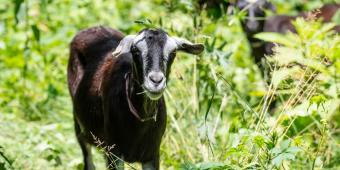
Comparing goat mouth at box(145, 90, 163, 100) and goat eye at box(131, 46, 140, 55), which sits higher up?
goat eye at box(131, 46, 140, 55)

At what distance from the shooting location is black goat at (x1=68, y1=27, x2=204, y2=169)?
205 inches

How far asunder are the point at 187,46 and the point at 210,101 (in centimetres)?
51

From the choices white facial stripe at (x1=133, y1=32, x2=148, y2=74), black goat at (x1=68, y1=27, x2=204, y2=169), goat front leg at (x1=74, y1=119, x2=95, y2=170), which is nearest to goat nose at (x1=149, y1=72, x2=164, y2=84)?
black goat at (x1=68, y1=27, x2=204, y2=169)

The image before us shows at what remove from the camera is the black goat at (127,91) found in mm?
5199

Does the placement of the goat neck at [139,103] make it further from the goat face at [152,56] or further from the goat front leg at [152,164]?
the goat front leg at [152,164]

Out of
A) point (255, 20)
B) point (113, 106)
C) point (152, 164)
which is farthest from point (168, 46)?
point (255, 20)

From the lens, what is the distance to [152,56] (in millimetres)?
5148

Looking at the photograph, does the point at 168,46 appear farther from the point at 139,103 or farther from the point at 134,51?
the point at 139,103

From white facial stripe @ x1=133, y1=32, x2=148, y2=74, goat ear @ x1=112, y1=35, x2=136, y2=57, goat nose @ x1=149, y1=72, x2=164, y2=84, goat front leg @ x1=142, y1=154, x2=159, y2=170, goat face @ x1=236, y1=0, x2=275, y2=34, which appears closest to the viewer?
goat nose @ x1=149, y1=72, x2=164, y2=84

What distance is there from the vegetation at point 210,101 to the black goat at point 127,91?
230 millimetres

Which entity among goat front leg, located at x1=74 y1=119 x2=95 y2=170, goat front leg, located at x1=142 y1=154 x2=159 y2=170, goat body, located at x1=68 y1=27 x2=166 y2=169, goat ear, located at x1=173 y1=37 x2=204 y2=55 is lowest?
goat front leg, located at x1=74 y1=119 x2=95 y2=170

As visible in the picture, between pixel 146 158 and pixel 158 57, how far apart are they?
957 mm

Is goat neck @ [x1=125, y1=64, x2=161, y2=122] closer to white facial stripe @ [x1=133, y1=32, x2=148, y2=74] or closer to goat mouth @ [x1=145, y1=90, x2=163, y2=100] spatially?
white facial stripe @ [x1=133, y1=32, x2=148, y2=74]

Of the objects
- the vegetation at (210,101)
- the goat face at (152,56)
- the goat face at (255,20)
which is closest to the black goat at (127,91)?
the goat face at (152,56)
